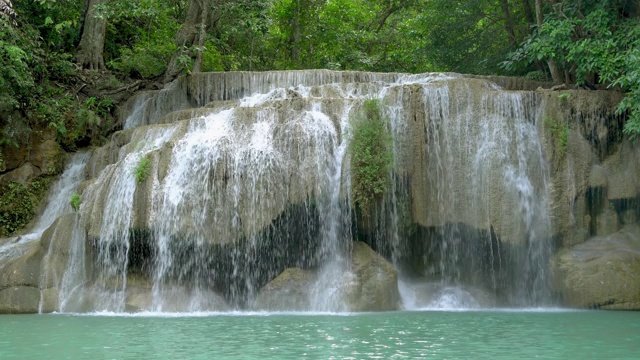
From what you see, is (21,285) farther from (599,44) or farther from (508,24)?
(508,24)

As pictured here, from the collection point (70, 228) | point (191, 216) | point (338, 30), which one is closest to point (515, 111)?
point (191, 216)

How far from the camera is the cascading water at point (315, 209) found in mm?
14266

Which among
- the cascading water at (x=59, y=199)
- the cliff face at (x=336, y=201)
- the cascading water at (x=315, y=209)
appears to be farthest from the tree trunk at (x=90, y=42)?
the cliff face at (x=336, y=201)

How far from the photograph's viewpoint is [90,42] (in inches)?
880

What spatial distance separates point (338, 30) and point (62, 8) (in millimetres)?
10731

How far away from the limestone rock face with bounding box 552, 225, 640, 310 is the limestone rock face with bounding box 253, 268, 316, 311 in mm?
5107

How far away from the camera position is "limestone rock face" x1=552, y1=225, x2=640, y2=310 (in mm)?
13820

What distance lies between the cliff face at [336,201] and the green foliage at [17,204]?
247cm

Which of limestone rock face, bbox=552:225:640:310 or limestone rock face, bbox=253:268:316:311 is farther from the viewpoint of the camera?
limestone rock face, bbox=253:268:316:311

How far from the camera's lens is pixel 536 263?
14992 millimetres

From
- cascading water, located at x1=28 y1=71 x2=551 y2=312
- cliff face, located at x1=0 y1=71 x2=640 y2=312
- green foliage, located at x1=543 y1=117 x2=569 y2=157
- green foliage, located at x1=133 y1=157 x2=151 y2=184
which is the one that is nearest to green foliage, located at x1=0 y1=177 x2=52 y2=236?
cliff face, located at x1=0 y1=71 x2=640 y2=312

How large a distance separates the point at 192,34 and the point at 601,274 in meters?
14.1

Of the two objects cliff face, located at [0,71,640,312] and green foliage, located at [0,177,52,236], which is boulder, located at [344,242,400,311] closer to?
cliff face, located at [0,71,640,312]

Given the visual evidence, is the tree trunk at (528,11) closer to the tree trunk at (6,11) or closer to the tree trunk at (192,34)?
the tree trunk at (192,34)
